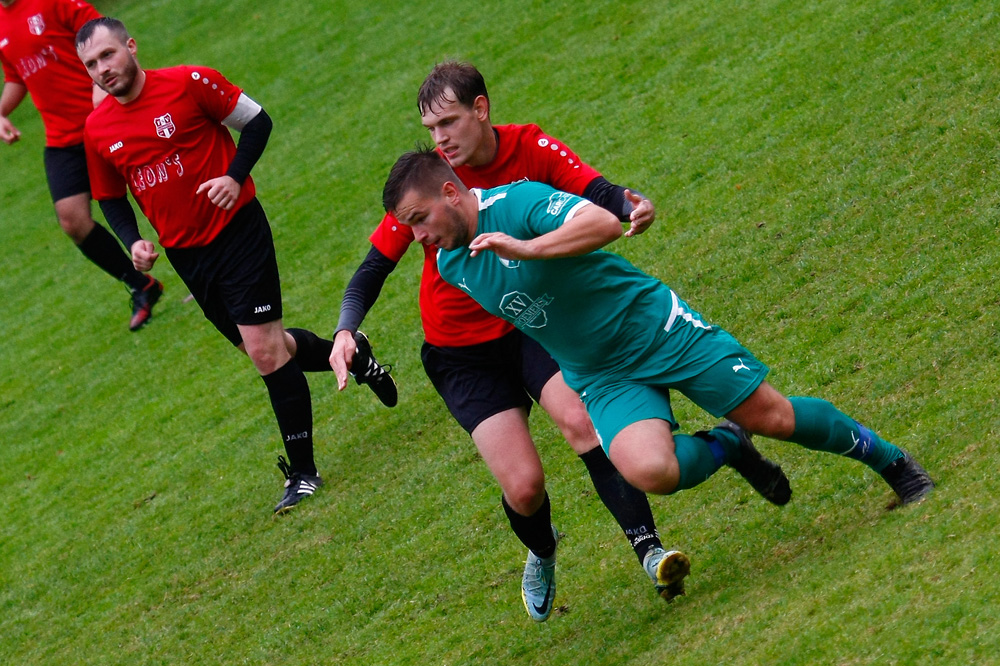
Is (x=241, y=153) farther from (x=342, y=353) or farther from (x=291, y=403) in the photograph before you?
(x=342, y=353)

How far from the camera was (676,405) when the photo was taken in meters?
6.56

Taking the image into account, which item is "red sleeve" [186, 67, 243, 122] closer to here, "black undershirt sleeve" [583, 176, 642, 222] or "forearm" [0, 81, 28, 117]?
"black undershirt sleeve" [583, 176, 642, 222]

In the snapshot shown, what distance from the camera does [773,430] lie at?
435 cm

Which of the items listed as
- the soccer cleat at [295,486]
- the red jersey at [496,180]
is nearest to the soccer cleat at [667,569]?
the red jersey at [496,180]

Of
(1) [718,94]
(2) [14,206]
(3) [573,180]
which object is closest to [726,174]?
(1) [718,94]

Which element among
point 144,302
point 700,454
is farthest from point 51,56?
point 700,454

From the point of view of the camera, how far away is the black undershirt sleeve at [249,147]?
6.70m

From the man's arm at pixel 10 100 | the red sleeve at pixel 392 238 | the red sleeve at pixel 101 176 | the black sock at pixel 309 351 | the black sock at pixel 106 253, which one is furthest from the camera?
the black sock at pixel 106 253

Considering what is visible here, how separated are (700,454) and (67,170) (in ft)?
23.1

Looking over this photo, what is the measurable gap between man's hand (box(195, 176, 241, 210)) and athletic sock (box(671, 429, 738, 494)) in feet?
10.8

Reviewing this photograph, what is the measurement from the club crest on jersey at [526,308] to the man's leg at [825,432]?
80 centimetres

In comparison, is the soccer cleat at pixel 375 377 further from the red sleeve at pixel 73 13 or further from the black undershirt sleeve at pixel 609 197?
the red sleeve at pixel 73 13

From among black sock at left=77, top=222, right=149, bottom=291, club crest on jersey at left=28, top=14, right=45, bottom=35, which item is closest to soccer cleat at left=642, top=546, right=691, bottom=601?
black sock at left=77, top=222, right=149, bottom=291

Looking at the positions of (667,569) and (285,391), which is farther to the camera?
(285,391)
